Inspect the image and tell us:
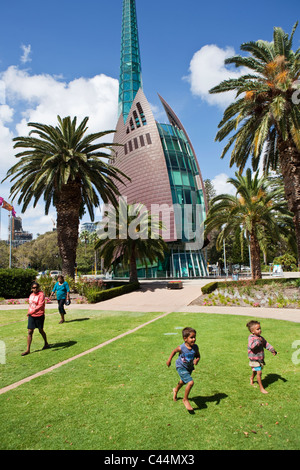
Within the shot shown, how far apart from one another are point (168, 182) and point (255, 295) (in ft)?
105

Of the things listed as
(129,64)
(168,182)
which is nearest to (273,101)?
(168,182)

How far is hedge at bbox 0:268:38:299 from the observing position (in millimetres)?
19062

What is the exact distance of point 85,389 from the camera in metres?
4.61

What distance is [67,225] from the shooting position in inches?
794

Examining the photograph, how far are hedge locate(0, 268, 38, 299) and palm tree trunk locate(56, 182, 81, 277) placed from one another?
2.53m

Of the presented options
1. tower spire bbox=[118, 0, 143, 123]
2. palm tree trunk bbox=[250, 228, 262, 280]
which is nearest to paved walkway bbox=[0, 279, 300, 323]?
palm tree trunk bbox=[250, 228, 262, 280]

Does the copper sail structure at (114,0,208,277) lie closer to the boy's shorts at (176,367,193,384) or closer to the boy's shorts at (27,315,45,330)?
the boy's shorts at (27,315,45,330)

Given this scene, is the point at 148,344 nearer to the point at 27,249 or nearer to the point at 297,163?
the point at 297,163

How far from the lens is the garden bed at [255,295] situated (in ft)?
47.7

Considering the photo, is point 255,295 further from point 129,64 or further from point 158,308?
point 129,64

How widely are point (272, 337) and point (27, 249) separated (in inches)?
2887

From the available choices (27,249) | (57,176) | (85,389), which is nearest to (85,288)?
(57,176)

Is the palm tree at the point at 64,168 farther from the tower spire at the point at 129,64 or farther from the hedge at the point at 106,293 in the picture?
the tower spire at the point at 129,64

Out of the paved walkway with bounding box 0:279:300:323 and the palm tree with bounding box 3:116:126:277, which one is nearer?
the paved walkway with bounding box 0:279:300:323
